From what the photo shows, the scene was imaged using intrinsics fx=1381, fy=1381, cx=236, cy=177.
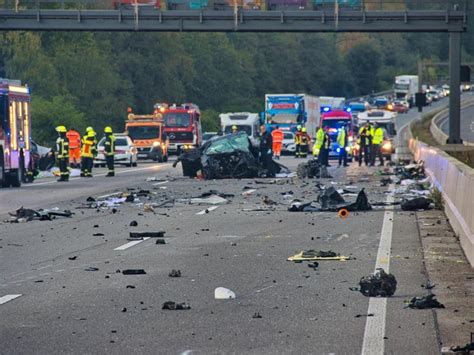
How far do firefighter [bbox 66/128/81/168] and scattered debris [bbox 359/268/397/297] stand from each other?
40.1m

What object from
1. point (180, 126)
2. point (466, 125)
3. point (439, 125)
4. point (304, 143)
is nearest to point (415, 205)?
point (304, 143)

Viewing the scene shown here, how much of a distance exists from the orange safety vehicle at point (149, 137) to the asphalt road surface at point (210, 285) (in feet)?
141

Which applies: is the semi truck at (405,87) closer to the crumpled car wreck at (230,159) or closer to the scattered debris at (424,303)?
the crumpled car wreck at (230,159)

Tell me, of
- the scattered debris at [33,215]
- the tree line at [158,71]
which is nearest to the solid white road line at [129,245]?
the scattered debris at [33,215]

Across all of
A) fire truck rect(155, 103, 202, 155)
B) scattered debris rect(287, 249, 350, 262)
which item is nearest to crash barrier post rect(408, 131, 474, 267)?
scattered debris rect(287, 249, 350, 262)

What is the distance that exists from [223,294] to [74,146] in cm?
4337

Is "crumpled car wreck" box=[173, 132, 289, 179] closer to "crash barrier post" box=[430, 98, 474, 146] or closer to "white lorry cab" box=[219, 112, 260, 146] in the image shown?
"crash barrier post" box=[430, 98, 474, 146]

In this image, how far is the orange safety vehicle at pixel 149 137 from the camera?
68.6 m

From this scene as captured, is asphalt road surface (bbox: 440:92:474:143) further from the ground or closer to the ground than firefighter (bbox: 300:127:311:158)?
closer to the ground

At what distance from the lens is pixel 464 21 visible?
5606cm

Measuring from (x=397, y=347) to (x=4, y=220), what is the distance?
14.8 metres

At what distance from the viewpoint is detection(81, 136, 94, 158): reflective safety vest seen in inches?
1677

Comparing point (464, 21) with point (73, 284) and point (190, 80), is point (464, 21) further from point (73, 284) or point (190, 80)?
point (190, 80)

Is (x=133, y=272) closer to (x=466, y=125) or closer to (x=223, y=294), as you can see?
(x=223, y=294)
